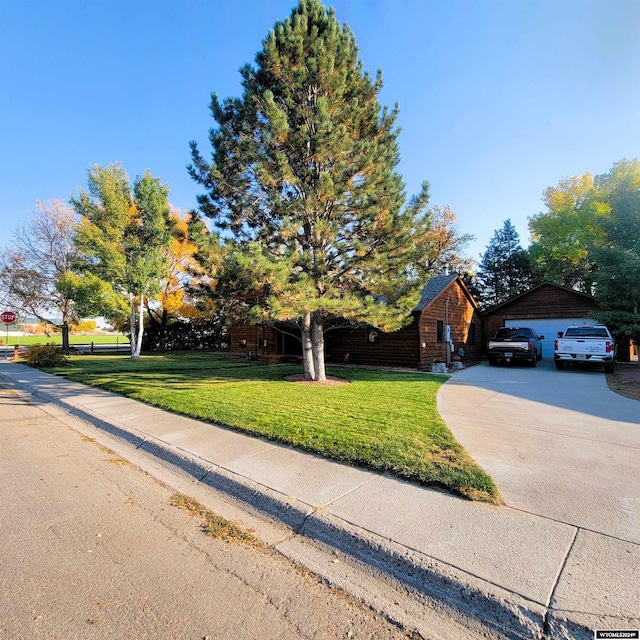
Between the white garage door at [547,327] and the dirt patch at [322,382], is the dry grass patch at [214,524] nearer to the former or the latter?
the dirt patch at [322,382]

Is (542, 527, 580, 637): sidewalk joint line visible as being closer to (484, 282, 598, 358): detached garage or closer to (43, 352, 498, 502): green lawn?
(43, 352, 498, 502): green lawn

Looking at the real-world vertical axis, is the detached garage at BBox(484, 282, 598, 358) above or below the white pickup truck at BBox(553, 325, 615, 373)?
above

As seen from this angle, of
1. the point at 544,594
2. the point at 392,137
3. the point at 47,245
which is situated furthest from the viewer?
the point at 47,245

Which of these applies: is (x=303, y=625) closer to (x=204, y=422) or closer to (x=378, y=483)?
(x=378, y=483)

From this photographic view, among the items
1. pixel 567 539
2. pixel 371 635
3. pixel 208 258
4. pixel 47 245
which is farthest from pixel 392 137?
pixel 47 245

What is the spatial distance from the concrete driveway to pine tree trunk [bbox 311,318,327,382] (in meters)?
3.45

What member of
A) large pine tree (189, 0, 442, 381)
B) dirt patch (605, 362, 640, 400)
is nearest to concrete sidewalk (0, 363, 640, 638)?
large pine tree (189, 0, 442, 381)

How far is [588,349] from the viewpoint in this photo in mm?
13406

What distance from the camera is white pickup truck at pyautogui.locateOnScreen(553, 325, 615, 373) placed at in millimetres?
13102

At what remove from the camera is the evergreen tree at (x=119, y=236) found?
1923 centimetres

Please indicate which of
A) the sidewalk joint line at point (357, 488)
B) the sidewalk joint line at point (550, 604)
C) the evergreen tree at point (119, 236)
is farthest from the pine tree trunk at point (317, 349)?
the evergreen tree at point (119, 236)

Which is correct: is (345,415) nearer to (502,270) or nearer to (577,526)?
(577,526)

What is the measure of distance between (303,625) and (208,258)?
7662 mm

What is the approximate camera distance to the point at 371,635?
1.99m
